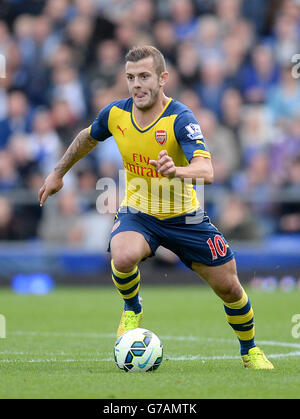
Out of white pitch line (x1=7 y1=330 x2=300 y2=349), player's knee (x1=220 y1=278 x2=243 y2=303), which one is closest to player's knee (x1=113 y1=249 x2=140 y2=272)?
player's knee (x1=220 y1=278 x2=243 y2=303)

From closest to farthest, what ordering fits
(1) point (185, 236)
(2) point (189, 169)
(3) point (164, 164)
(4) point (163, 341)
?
(3) point (164, 164)
(2) point (189, 169)
(1) point (185, 236)
(4) point (163, 341)

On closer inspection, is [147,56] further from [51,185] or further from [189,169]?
[51,185]

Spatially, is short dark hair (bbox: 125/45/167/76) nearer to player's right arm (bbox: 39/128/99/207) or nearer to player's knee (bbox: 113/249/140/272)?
player's right arm (bbox: 39/128/99/207)

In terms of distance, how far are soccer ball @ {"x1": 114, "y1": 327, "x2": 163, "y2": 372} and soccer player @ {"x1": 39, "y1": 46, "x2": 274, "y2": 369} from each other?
1.91ft

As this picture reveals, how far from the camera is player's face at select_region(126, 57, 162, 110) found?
6461mm

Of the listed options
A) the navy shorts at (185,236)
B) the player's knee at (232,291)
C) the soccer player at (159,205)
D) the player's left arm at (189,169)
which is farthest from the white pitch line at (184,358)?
the player's left arm at (189,169)

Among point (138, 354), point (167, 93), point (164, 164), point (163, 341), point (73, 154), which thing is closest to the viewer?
point (164, 164)

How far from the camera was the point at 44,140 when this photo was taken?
47.2ft

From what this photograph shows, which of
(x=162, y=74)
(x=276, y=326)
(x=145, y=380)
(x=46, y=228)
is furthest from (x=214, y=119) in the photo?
(x=145, y=380)

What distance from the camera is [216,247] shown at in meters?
6.54

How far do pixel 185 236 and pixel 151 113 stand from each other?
36.9 inches

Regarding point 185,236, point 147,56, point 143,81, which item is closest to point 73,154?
point 143,81

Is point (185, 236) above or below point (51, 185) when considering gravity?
below

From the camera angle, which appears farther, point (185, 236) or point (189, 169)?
point (185, 236)
